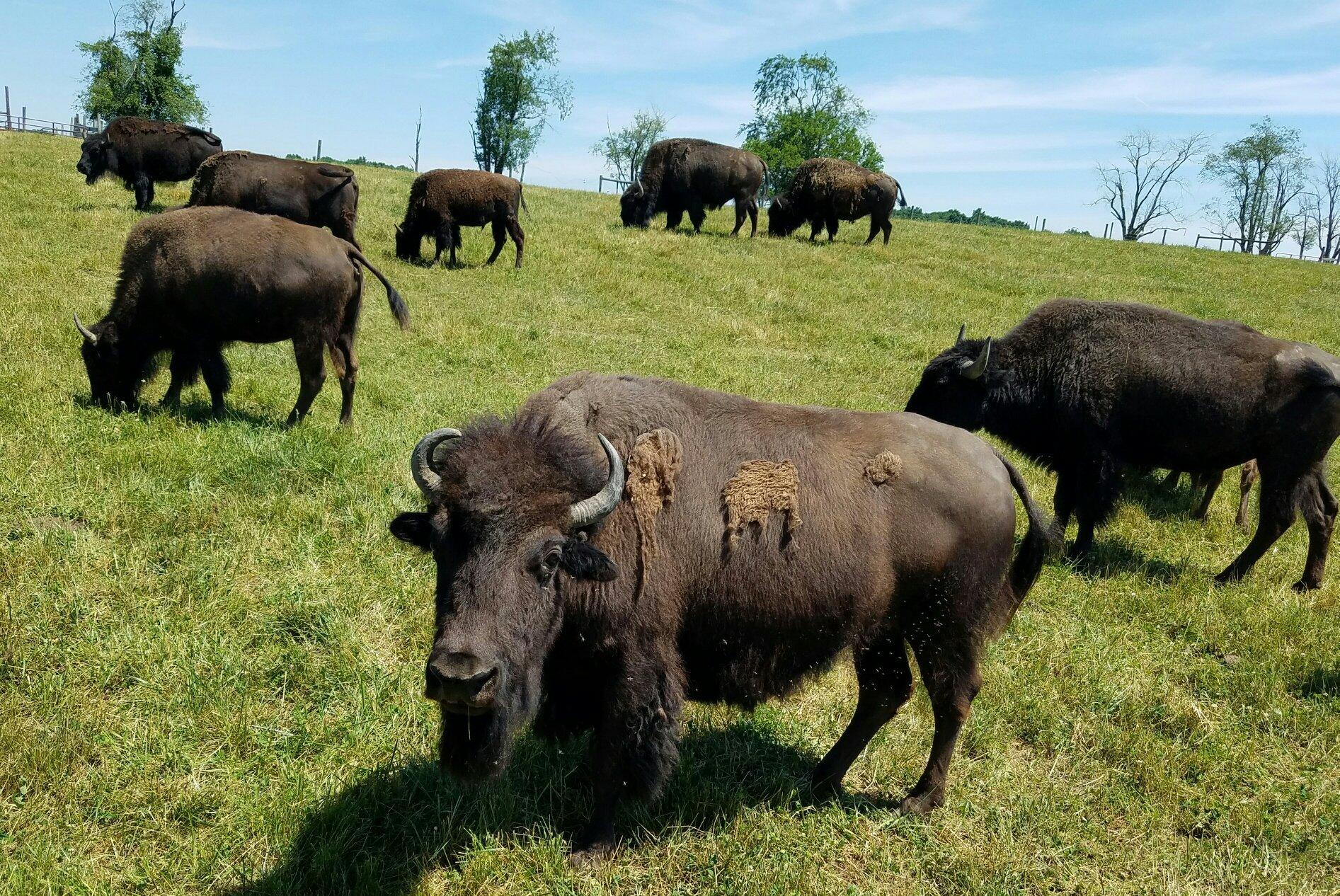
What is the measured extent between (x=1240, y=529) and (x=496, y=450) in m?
8.92

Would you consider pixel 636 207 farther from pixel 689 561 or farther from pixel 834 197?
pixel 689 561

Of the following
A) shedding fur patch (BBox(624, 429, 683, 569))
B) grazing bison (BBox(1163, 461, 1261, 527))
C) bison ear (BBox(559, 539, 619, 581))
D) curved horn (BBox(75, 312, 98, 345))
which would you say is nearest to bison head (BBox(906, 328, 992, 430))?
grazing bison (BBox(1163, 461, 1261, 527))

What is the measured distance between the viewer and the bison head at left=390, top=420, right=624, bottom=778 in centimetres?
321

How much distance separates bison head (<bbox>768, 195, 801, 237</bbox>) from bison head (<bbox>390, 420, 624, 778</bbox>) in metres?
22.8

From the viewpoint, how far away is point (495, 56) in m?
76.8

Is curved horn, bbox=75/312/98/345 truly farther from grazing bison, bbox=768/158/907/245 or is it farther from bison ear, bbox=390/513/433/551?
grazing bison, bbox=768/158/907/245

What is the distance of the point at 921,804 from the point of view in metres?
4.38

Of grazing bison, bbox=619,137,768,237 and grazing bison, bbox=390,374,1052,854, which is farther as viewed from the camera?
grazing bison, bbox=619,137,768,237

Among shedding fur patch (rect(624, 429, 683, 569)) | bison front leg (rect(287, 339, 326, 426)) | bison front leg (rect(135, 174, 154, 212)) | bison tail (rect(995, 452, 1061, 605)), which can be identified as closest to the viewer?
shedding fur patch (rect(624, 429, 683, 569))

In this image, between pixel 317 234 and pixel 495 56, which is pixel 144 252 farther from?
pixel 495 56

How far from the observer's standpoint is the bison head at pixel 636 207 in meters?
23.8

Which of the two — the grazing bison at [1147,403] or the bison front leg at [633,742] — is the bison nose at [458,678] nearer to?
the bison front leg at [633,742]

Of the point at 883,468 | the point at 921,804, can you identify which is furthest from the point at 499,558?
the point at 921,804

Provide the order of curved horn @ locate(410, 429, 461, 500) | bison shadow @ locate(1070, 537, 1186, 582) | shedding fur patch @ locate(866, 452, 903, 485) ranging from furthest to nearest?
bison shadow @ locate(1070, 537, 1186, 582)
shedding fur patch @ locate(866, 452, 903, 485)
curved horn @ locate(410, 429, 461, 500)
